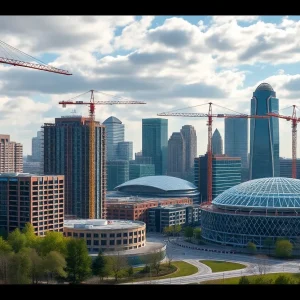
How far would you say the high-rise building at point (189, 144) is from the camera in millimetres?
179500

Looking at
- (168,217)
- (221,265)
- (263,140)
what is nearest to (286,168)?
(263,140)

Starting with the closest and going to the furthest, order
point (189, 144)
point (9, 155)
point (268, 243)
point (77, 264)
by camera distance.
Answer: point (77, 264), point (268, 243), point (9, 155), point (189, 144)

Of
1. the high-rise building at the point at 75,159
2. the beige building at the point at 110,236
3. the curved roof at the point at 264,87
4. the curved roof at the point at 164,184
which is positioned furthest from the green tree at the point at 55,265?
the curved roof at the point at 264,87

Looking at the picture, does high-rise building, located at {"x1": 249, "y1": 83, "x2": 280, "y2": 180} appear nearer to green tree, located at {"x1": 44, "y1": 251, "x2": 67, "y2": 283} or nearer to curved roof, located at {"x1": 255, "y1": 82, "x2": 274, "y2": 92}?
curved roof, located at {"x1": 255, "y1": 82, "x2": 274, "y2": 92}

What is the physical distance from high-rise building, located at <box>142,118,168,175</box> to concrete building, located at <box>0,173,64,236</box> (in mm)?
123494

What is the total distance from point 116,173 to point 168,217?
58532 mm

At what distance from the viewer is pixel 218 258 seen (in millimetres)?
51031

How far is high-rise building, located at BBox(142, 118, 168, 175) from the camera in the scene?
180 metres

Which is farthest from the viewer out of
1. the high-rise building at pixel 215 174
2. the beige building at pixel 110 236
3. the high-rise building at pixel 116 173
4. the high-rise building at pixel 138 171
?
the high-rise building at pixel 138 171

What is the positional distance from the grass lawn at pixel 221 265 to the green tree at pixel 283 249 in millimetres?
6290

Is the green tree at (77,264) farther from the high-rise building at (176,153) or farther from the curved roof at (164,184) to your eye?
the high-rise building at (176,153)

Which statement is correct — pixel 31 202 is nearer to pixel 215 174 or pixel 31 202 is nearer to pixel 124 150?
pixel 215 174
